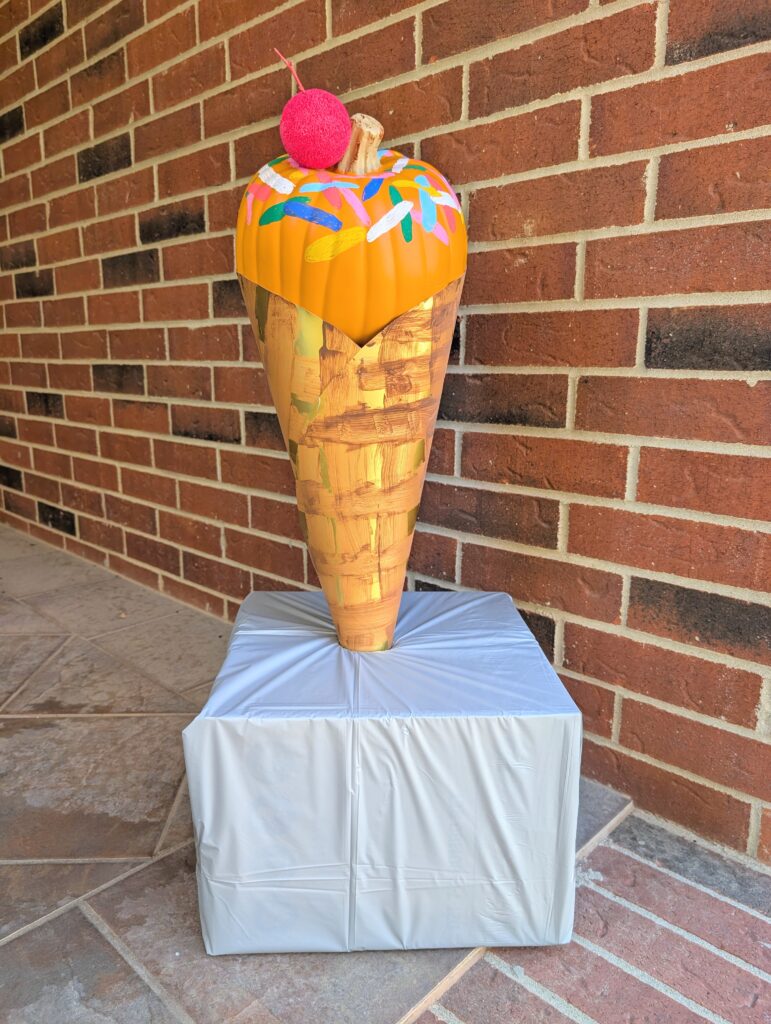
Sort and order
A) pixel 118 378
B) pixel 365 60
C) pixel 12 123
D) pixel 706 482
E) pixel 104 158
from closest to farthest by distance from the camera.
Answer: pixel 706 482
pixel 365 60
pixel 104 158
pixel 118 378
pixel 12 123

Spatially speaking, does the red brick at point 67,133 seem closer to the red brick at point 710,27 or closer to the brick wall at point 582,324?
the brick wall at point 582,324

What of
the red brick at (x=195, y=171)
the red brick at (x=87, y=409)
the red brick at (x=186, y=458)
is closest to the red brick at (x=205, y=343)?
the red brick at (x=186, y=458)

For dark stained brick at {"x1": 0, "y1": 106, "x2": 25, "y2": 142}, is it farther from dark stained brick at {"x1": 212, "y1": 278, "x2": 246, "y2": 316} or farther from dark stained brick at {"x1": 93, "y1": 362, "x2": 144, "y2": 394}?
dark stained brick at {"x1": 212, "y1": 278, "x2": 246, "y2": 316}

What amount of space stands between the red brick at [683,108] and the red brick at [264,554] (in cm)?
110

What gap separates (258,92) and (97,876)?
1.60 m

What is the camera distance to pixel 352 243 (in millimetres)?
864

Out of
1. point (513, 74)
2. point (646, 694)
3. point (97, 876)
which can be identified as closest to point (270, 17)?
point (513, 74)

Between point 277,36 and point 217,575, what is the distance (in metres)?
1.32

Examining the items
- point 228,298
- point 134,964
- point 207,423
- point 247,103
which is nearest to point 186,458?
point 207,423

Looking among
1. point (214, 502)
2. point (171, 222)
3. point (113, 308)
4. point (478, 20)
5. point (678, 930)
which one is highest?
point (478, 20)

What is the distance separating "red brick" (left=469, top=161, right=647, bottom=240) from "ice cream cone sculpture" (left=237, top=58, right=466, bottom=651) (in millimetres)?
303

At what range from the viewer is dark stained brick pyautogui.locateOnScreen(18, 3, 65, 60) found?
88.5 inches

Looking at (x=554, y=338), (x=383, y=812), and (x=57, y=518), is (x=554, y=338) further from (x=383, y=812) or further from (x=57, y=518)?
(x=57, y=518)

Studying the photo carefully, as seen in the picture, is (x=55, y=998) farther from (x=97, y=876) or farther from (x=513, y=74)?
(x=513, y=74)
